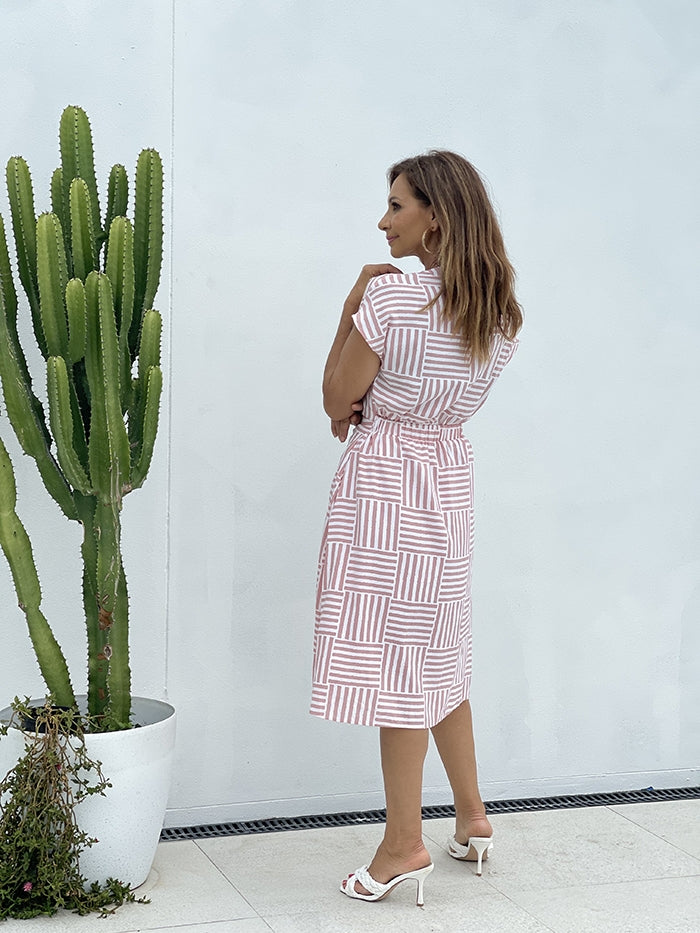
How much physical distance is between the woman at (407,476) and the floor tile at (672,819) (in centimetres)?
76

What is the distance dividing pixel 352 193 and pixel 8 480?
1.13 m

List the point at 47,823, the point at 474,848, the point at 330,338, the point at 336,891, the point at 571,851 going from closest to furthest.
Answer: the point at 47,823, the point at 336,891, the point at 474,848, the point at 571,851, the point at 330,338

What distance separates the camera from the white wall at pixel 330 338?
2822 millimetres

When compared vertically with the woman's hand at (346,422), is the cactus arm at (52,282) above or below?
above

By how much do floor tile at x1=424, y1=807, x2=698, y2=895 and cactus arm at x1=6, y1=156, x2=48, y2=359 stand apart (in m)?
1.48

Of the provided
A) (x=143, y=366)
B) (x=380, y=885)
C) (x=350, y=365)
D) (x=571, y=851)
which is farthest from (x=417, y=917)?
(x=143, y=366)

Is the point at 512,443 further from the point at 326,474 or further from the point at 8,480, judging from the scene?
the point at 8,480

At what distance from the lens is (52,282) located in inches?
92.0

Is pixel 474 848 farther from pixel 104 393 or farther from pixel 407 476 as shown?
pixel 104 393

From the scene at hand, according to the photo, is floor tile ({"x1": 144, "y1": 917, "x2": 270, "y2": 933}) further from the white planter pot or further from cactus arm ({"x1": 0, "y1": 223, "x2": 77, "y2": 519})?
cactus arm ({"x1": 0, "y1": 223, "x2": 77, "y2": 519})

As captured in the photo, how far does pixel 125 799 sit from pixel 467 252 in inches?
49.4

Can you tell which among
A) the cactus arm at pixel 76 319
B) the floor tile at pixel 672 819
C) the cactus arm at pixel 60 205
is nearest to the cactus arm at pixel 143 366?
the cactus arm at pixel 76 319

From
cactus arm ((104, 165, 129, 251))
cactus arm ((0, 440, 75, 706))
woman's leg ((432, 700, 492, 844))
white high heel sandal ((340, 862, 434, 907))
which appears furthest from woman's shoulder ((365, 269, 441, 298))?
white high heel sandal ((340, 862, 434, 907))

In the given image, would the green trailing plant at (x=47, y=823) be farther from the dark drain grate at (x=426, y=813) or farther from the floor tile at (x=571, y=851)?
the floor tile at (x=571, y=851)
